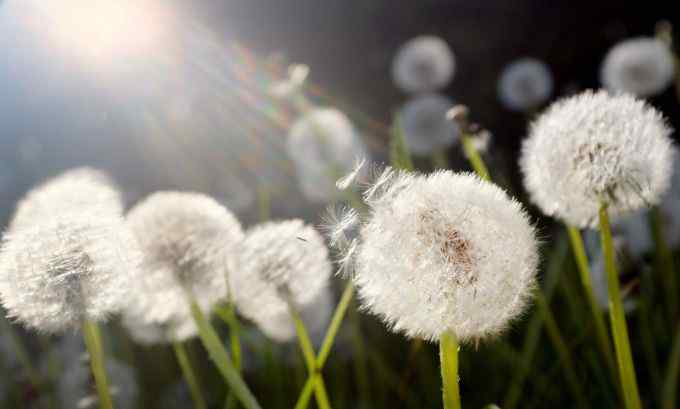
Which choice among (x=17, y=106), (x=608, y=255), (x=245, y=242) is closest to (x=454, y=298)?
(x=608, y=255)

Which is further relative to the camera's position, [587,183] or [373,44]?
[373,44]

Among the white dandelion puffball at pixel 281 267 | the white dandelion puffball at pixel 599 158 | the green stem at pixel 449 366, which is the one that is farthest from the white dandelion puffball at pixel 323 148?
the green stem at pixel 449 366

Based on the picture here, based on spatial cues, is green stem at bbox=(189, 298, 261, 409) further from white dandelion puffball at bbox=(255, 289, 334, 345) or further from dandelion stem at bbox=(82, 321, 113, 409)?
white dandelion puffball at bbox=(255, 289, 334, 345)

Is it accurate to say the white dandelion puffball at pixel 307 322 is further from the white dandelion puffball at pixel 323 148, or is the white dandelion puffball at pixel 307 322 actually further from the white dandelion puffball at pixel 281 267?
the white dandelion puffball at pixel 323 148

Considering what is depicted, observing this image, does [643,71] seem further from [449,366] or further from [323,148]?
[449,366]

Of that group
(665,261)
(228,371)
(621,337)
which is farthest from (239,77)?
(621,337)

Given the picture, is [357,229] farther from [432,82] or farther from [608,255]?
[432,82]

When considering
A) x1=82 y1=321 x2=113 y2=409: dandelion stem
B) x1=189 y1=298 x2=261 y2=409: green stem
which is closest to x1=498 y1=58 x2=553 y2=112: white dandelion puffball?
x1=189 y1=298 x2=261 y2=409: green stem
